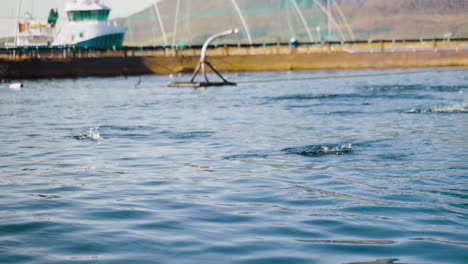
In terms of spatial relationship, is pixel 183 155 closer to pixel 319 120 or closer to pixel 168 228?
pixel 168 228

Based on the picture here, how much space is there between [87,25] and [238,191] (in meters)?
76.0

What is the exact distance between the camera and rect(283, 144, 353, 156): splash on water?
45.2 feet

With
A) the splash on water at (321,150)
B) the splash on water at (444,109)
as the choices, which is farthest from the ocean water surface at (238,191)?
the splash on water at (444,109)

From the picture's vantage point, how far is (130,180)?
10758 mm

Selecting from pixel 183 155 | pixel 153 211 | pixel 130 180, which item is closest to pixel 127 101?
pixel 183 155

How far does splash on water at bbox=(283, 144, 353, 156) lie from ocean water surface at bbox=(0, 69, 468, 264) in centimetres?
3

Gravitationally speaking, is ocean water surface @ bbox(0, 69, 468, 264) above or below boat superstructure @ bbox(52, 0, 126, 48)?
below

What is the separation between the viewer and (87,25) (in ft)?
268

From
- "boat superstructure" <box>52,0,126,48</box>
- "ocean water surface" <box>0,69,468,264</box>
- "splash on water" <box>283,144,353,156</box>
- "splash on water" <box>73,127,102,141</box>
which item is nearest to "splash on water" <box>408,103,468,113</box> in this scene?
A: "ocean water surface" <box>0,69,468,264</box>

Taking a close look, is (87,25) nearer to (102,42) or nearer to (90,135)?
(102,42)

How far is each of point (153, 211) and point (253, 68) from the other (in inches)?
2471

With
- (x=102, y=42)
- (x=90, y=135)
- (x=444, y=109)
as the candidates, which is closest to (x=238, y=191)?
(x=90, y=135)

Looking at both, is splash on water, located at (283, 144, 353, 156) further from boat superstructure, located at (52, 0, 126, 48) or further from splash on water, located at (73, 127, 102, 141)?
boat superstructure, located at (52, 0, 126, 48)

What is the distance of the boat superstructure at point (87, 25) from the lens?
81188mm
